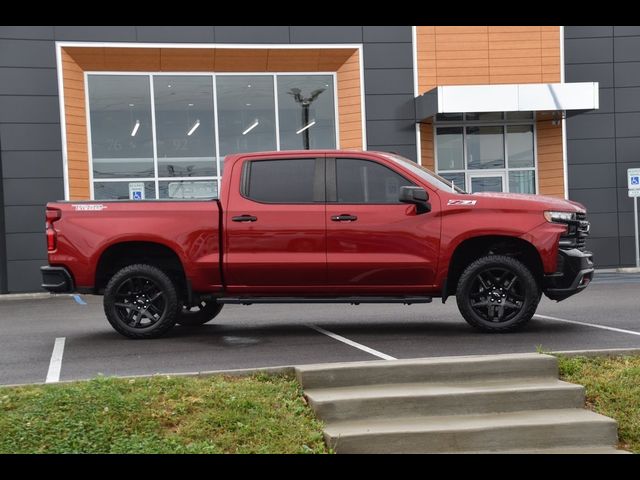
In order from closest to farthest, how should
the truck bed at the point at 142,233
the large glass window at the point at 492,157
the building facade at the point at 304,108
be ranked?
the truck bed at the point at 142,233 < the building facade at the point at 304,108 < the large glass window at the point at 492,157

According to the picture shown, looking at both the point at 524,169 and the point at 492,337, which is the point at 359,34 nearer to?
the point at 524,169

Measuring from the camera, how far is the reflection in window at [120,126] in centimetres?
1945

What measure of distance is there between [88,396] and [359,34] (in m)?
15.7

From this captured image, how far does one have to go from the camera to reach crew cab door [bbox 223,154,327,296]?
8.53 m

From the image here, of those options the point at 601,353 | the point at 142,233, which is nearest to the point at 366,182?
the point at 142,233

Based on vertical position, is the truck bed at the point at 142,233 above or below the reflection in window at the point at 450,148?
below

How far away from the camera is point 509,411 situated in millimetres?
6125

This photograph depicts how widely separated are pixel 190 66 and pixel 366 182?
12.1 meters

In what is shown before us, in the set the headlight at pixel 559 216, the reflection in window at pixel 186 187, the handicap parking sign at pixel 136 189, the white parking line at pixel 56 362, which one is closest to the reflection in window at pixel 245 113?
the reflection in window at pixel 186 187

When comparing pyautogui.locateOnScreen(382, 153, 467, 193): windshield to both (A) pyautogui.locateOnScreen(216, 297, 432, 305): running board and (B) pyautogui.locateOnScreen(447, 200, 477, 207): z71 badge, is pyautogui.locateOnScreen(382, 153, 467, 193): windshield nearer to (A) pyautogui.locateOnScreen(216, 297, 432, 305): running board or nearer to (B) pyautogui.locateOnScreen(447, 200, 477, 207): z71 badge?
(B) pyautogui.locateOnScreen(447, 200, 477, 207): z71 badge

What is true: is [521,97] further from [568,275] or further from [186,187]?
[568,275]

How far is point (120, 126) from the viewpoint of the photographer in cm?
1958

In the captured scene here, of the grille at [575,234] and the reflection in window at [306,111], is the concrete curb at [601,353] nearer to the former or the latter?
the grille at [575,234]

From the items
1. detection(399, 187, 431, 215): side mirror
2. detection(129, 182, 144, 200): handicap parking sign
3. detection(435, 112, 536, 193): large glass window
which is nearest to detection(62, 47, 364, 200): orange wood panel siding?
detection(129, 182, 144, 200): handicap parking sign
